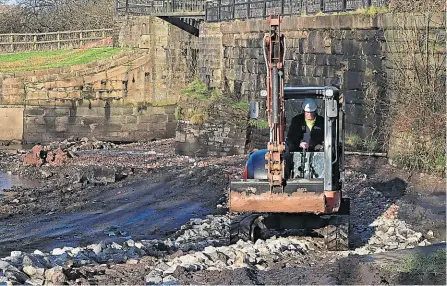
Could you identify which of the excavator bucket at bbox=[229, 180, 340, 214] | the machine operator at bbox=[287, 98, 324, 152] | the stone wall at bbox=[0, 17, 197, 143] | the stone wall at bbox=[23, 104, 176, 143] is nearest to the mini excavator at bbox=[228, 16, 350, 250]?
the excavator bucket at bbox=[229, 180, 340, 214]

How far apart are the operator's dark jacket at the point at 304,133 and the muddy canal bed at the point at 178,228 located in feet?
5.28

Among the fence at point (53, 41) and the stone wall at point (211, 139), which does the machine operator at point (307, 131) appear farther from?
the fence at point (53, 41)

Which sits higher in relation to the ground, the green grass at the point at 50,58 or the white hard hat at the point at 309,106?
the green grass at the point at 50,58

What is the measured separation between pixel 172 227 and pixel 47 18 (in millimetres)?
50197

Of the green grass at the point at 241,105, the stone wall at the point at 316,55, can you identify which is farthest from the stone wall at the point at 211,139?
the stone wall at the point at 316,55

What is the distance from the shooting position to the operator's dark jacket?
14.9 metres

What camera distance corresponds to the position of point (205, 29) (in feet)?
126

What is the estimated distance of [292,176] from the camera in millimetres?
14570

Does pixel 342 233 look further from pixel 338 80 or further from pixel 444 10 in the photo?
pixel 338 80

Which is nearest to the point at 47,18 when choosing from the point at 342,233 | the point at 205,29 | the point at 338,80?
the point at 205,29

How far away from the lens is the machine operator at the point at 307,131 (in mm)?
14836

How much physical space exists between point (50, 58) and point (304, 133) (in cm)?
3599

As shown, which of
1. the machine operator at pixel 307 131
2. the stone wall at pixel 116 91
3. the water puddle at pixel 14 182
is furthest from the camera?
the stone wall at pixel 116 91

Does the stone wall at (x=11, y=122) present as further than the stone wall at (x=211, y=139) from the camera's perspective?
Yes
